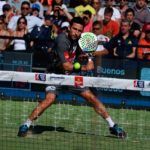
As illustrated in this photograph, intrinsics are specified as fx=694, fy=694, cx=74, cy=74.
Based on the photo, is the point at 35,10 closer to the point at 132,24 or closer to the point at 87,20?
the point at 87,20

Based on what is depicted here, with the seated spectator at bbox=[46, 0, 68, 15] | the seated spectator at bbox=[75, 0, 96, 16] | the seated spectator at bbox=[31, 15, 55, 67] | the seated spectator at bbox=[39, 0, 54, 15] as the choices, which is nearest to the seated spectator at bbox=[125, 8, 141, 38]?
the seated spectator at bbox=[75, 0, 96, 16]

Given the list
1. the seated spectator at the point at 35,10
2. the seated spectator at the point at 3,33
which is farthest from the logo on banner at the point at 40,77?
the seated spectator at the point at 35,10

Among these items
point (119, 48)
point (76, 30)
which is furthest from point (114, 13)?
point (76, 30)

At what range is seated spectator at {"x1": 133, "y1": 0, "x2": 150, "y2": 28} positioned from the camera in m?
16.1

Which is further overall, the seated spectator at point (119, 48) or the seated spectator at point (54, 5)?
the seated spectator at point (54, 5)

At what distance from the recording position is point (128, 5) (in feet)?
57.7

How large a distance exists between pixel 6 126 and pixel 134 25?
5126mm

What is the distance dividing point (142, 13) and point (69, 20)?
171cm

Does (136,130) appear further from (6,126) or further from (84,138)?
(6,126)

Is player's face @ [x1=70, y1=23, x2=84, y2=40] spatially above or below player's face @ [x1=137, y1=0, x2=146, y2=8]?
below

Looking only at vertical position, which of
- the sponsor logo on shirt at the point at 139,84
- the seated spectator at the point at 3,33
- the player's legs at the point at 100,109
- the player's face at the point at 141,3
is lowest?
the player's legs at the point at 100,109

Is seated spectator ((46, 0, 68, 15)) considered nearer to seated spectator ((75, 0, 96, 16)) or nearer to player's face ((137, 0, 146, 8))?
seated spectator ((75, 0, 96, 16))

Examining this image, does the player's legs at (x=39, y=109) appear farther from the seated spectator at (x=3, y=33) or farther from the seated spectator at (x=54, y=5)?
the seated spectator at (x=54, y=5)

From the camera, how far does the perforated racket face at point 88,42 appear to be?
9.63 meters
